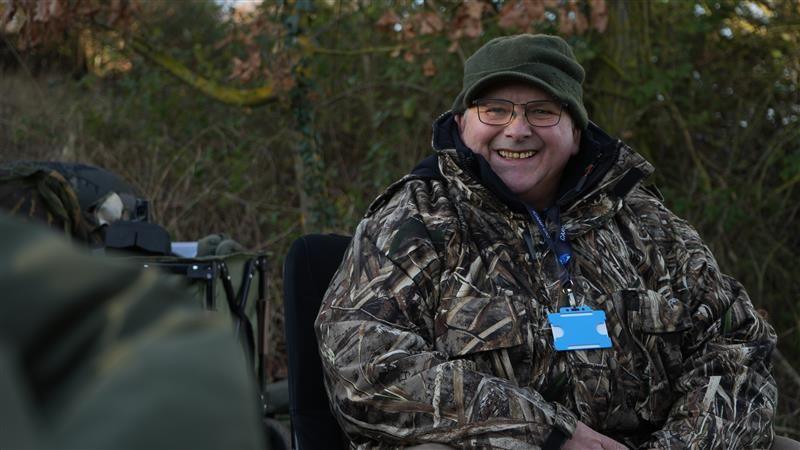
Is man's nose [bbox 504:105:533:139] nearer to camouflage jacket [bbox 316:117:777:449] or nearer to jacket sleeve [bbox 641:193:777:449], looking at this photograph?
camouflage jacket [bbox 316:117:777:449]

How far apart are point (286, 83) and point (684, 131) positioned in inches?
94.4

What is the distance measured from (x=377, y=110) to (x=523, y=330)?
16.8 feet

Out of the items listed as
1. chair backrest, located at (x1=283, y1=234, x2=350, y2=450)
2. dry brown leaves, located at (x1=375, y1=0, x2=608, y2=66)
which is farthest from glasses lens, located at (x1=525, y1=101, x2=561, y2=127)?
dry brown leaves, located at (x1=375, y1=0, x2=608, y2=66)

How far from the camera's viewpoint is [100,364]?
2.16ft

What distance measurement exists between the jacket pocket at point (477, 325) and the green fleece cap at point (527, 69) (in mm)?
631

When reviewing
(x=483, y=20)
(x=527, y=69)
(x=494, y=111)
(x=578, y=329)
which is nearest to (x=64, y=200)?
(x=494, y=111)

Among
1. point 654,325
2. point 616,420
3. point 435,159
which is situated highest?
point 435,159

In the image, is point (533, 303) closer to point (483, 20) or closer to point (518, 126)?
point (518, 126)

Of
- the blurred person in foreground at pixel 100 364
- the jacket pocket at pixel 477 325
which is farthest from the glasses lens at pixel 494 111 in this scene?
the blurred person in foreground at pixel 100 364

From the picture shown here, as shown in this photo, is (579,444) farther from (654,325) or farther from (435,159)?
(435,159)

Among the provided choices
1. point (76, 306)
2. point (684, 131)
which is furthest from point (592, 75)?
point (76, 306)

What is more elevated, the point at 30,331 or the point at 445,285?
the point at 30,331

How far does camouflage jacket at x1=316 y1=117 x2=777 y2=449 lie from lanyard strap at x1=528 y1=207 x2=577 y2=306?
0.07ft

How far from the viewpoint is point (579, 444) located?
8.77ft
